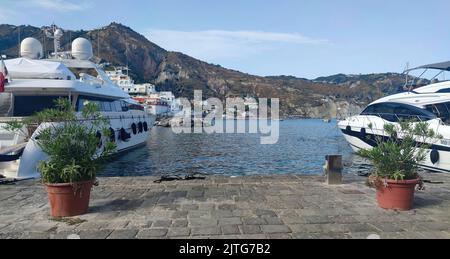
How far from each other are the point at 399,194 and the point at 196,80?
18206cm

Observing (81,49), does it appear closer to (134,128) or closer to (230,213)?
(134,128)

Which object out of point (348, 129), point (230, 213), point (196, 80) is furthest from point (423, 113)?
point (196, 80)

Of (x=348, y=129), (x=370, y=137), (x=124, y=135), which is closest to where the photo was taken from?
(x=370, y=137)

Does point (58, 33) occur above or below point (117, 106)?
above

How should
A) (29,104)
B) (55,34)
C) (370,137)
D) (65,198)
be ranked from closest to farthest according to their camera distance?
(65,198) < (29,104) < (370,137) < (55,34)

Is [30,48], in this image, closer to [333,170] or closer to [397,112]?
[333,170]

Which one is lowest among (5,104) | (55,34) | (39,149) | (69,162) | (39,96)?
(39,149)

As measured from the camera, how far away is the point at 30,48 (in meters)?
23.1

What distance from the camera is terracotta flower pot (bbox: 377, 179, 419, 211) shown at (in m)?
6.18

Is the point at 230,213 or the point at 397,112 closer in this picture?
the point at 230,213

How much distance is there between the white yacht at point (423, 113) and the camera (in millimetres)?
16109

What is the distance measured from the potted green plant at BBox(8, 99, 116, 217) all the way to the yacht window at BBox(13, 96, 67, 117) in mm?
12946

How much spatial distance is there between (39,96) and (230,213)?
15.9 m

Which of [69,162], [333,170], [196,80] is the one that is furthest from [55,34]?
[196,80]
